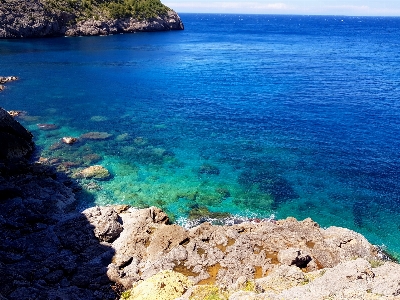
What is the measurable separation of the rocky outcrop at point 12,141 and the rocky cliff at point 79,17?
107m

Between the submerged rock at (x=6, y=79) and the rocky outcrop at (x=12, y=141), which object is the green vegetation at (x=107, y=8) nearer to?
the submerged rock at (x=6, y=79)

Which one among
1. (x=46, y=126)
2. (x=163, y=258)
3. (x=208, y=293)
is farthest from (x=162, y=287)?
(x=46, y=126)

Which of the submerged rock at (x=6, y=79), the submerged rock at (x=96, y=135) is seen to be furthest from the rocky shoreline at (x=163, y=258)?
the submerged rock at (x=6, y=79)

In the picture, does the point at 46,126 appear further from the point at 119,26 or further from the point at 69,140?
the point at 119,26

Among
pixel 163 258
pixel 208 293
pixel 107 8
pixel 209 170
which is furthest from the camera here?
pixel 107 8

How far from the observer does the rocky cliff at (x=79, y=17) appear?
5074 inches

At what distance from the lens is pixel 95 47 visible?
4887 inches

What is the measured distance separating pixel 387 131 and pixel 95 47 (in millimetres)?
107491

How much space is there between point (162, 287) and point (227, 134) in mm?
33088

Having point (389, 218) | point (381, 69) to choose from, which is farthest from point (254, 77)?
point (389, 218)

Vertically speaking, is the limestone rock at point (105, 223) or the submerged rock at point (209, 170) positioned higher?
the submerged rock at point (209, 170)

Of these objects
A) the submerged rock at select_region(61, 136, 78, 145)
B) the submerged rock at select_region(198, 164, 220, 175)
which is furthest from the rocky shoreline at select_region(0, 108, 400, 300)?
the submerged rock at select_region(61, 136, 78, 145)

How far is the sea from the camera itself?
114 ft

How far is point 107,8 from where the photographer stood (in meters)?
164
